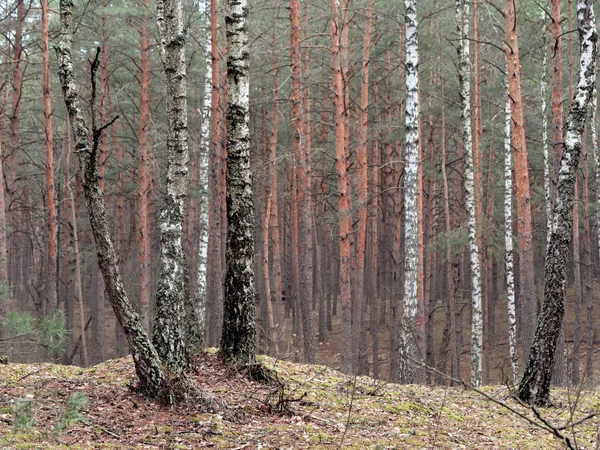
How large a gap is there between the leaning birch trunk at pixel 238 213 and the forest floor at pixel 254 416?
1.34 ft

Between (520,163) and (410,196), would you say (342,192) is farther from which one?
(520,163)

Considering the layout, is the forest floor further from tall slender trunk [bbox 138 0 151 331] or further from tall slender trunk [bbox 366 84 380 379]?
tall slender trunk [bbox 366 84 380 379]

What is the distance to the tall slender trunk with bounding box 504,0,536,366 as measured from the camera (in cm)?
1114

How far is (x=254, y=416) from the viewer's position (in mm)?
6234

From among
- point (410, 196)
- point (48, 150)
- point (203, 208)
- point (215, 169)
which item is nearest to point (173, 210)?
point (410, 196)

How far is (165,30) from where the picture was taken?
7082mm

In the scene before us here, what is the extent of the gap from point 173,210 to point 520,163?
22.9ft

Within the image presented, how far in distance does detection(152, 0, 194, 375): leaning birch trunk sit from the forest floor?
1.90 feet

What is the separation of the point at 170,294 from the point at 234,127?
2.07 m

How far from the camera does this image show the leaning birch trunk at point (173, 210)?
6.61m

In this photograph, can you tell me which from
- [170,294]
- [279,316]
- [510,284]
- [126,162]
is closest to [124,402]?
→ [170,294]

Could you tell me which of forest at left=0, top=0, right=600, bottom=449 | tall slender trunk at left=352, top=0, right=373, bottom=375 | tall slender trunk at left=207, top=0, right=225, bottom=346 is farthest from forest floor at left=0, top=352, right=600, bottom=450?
tall slender trunk at left=207, top=0, right=225, bottom=346

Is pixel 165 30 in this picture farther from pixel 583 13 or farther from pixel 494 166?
pixel 494 166

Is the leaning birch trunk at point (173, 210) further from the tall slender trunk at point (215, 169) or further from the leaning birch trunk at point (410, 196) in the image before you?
the tall slender trunk at point (215, 169)
